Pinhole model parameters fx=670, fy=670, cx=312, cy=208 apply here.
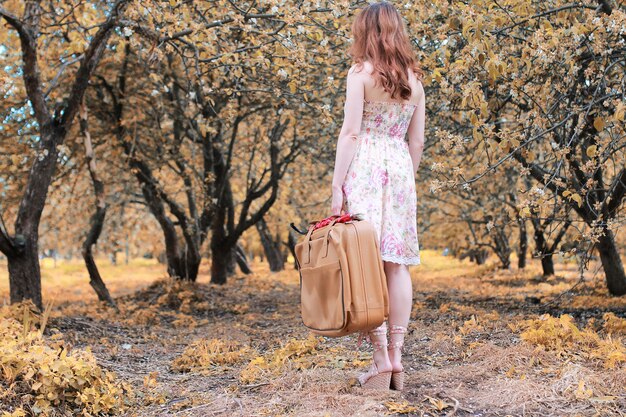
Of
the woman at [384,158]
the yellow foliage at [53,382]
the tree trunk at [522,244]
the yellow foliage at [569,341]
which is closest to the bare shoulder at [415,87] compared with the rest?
the woman at [384,158]

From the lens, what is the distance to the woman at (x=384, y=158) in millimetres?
3869

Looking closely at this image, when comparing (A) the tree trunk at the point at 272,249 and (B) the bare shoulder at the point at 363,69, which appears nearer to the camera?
(B) the bare shoulder at the point at 363,69

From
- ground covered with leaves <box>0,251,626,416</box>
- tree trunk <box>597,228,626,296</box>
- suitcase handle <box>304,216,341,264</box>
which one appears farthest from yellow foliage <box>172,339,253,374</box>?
tree trunk <box>597,228,626,296</box>

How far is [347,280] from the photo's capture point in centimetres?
350

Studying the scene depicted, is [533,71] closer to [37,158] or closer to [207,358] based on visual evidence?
[207,358]

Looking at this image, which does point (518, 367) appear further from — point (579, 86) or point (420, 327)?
point (579, 86)

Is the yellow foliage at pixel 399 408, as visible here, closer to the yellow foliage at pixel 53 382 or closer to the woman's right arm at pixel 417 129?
the woman's right arm at pixel 417 129

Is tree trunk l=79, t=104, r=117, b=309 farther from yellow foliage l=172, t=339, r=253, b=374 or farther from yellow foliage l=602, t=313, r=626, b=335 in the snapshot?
yellow foliage l=602, t=313, r=626, b=335

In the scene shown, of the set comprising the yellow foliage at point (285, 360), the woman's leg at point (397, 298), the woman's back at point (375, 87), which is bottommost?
the yellow foliage at point (285, 360)

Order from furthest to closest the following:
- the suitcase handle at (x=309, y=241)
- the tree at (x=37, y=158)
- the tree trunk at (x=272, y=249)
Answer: the tree trunk at (x=272, y=249) → the tree at (x=37, y=158) → the suitcase handle at (x=309, y=241)

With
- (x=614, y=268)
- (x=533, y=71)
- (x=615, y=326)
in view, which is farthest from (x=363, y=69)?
(x=614, y=268)

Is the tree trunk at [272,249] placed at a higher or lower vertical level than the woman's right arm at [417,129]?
lower

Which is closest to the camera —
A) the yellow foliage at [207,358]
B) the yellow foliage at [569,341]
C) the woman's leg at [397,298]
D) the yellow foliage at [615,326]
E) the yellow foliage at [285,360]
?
the woman's leg at [397,298]

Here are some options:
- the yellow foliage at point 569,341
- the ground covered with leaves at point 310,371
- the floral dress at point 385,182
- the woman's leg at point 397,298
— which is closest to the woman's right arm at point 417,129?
the floral dress at point 385,182
